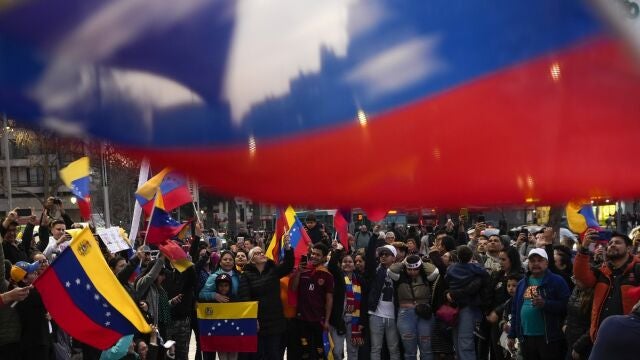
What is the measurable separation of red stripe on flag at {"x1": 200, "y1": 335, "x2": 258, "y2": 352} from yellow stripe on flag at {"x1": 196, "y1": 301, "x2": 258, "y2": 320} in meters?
0.25

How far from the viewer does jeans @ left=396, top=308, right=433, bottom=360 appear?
10.8m

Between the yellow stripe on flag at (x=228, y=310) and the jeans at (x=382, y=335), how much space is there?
1661 millimetres

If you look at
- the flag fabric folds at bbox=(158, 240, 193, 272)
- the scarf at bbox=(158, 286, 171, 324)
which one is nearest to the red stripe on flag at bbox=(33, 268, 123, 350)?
the flag fabric folds at bbox=(158, 240, 193, 272)

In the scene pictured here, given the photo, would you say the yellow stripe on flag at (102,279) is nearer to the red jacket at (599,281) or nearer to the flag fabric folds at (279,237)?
the flag fabric folds at (279,237)

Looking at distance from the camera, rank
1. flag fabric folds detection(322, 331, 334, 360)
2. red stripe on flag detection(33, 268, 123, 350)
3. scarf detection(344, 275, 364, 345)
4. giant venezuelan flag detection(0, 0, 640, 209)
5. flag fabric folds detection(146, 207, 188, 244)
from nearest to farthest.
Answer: giant venezuelan flag detection(0, 0, 640, 209), red stripe on flag detection(33, 268, 123, 350), flag fabric folds detection(146, 207, 188, 244), flag fabric folds detection(322, 331, 334, 360), scarf detection(344, 275, 364, 345)

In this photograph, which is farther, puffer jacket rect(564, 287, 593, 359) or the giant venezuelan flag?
puffer jacket rect(564, 287, 593, 359)

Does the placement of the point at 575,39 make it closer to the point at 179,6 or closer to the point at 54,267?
the point at 179,6

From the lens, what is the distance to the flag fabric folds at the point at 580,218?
396cm

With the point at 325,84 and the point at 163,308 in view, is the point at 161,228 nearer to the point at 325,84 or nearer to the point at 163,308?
the point at 163,308

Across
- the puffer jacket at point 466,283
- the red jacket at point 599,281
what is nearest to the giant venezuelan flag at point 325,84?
the red jacket at point 599,281

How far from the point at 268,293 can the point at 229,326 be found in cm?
62

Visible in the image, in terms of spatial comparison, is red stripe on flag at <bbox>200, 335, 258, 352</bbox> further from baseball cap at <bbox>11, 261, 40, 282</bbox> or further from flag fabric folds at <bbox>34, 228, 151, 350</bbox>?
flag fabric folds at <bbox>34, 228, 151, 350</bbox>

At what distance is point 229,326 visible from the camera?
34.6 feet

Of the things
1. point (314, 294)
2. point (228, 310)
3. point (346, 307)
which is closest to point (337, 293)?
point (314, 294)
